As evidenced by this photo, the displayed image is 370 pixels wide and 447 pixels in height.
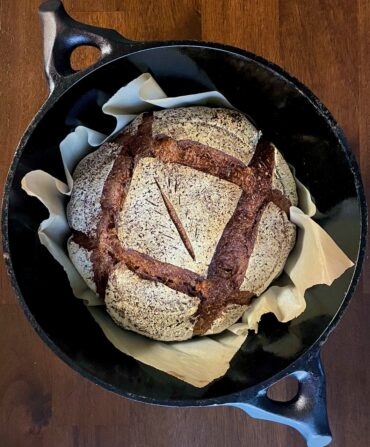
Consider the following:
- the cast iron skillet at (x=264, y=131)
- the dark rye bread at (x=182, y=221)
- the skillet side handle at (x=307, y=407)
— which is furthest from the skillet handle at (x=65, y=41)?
the skillet side handle at (x=307, y=407)

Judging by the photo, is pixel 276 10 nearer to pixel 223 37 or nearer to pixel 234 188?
pixel 223 37

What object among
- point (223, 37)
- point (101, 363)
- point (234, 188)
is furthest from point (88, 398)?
point (223, 37)

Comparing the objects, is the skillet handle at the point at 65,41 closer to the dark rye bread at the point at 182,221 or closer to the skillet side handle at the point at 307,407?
the dark rye bread at the point at 182,221

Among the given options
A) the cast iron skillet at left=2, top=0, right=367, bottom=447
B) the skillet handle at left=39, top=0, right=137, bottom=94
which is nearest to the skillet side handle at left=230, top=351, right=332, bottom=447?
the cast iron skillet at left=2, top=0, right=367, bottom=447

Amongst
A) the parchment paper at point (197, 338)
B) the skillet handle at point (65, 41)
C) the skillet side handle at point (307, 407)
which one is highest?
the skillet handle at point (65, 41)

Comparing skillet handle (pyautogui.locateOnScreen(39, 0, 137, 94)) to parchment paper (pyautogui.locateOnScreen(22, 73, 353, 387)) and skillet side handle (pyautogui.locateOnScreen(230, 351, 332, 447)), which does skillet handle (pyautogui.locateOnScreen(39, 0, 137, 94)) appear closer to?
parchment paper (pyautogui.locateOnScreen(22, 73, 353, 387))

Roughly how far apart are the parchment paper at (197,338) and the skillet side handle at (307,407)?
0.22ft

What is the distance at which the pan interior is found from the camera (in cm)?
65

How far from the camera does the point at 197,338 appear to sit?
0.74m

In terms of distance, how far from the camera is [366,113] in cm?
85

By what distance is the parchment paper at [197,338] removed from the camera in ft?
2.28

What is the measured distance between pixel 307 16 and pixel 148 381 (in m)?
0.49

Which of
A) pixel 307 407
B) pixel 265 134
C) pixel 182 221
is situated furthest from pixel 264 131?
pixel 307 407

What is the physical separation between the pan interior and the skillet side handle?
Answer: 0.07 ft
